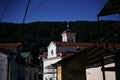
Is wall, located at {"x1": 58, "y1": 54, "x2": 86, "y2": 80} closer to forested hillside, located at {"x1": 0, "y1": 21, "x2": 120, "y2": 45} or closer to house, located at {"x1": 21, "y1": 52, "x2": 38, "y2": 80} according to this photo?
house, located at {"x1": 21, "y1": 52, "x2": 38, "y2": 80}

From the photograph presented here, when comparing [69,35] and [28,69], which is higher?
[69,35]

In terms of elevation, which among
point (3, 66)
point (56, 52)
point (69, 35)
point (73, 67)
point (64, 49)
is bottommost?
point (73, 67)

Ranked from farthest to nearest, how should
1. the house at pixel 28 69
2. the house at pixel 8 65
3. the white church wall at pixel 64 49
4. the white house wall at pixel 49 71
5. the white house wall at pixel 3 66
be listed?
the white church wall at pixel 64 49, the white house wall at pixel 49 71, the house at pixel 28 69, the house at pixel 8 65, the white house wall at pixel 3 66

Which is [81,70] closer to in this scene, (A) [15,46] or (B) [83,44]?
(A) [15,46]

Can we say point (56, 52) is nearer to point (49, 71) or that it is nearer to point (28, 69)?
point (49, 71)

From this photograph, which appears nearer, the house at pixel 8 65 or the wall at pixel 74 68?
the wall at pixel 74 68

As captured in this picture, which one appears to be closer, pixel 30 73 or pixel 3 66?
pixel 3 66

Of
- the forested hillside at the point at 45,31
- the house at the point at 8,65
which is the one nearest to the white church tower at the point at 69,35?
the forested hillside at the point at 45,31

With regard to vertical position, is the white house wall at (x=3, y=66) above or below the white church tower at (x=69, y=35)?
below

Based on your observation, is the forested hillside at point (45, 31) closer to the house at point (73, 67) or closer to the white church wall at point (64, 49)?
the white church wall at point (64, 49)

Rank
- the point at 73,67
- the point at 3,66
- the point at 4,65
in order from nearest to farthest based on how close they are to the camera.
A: the point at 73,67, the point at 3,66, the point at 4,65

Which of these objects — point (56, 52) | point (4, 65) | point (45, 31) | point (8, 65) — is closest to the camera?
point (4, 65)

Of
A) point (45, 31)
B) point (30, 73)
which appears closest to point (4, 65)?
point (30, 73)

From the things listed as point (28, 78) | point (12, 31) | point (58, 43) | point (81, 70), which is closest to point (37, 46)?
point (12, 31)
